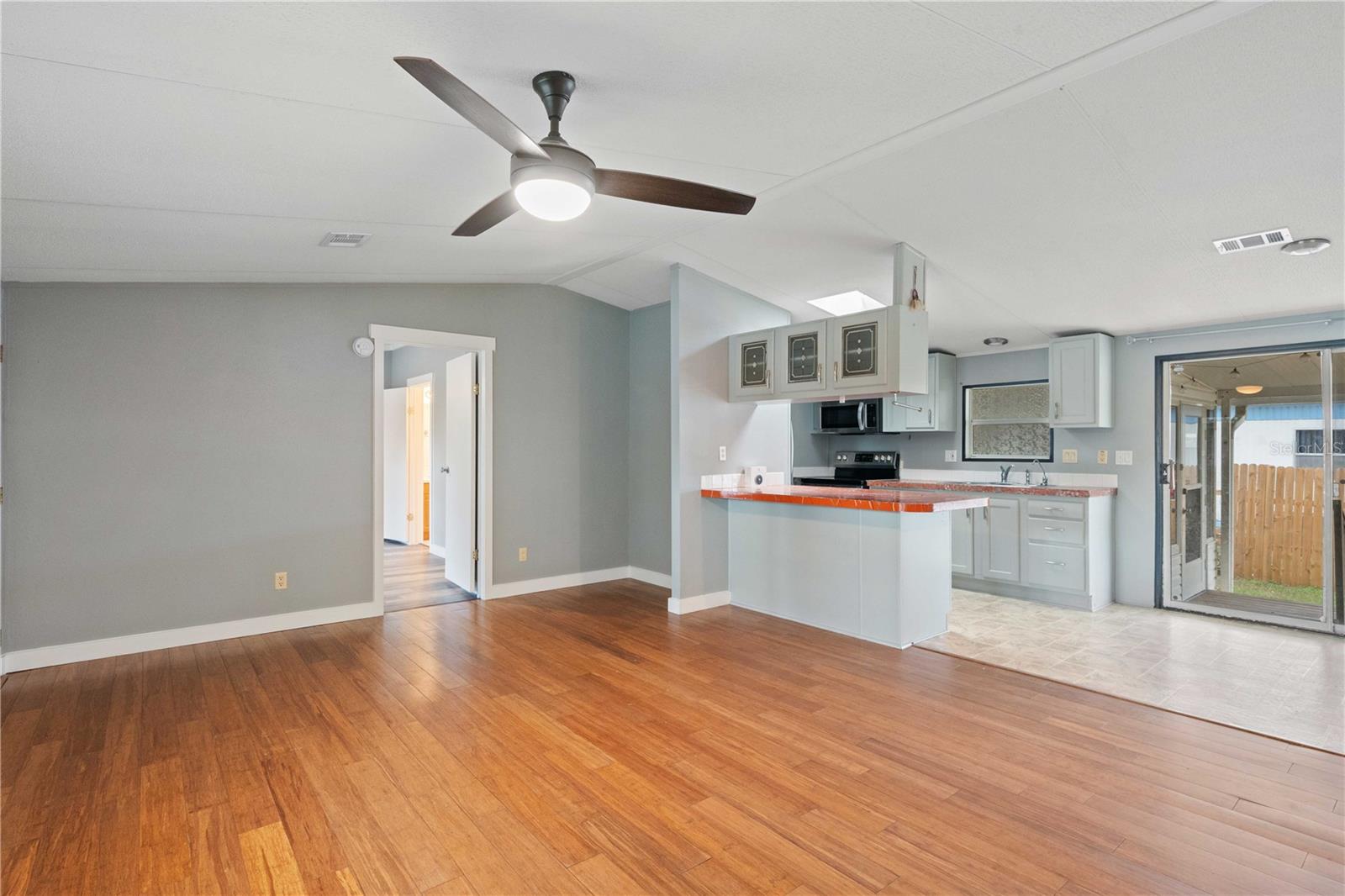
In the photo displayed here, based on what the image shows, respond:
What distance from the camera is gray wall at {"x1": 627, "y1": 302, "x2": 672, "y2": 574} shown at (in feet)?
18.8

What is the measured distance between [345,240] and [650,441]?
10.0 ft

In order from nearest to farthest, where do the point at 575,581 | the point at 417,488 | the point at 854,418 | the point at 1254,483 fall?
1. the point at 1254,483
2. the point at 575,581
3. the point at 854,418
4. the point at 417,488

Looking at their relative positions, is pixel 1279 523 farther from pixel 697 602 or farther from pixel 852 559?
pixel 697 602

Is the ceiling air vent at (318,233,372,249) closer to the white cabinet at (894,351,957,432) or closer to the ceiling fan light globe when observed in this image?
the ceiling fan light globe

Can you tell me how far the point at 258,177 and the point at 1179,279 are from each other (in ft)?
16.1

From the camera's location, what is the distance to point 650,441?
589 cm

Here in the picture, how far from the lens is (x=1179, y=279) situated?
154 inches

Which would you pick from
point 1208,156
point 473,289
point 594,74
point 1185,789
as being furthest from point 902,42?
point 473,289

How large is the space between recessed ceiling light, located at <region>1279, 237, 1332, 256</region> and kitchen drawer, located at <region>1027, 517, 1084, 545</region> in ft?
7.44

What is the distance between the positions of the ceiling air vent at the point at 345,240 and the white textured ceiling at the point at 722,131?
8 centimetres

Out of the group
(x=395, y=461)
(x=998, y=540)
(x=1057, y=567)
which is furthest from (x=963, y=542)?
(x=395, y=461)

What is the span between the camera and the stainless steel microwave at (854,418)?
636 cm

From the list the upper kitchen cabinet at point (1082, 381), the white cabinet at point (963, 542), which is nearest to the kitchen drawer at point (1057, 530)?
the white cabinet at point (963, 542)

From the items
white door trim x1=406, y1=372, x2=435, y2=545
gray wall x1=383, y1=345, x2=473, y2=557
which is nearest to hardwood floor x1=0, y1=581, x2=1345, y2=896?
gray wall x1=383, y1=345, x2=473, y2=557
